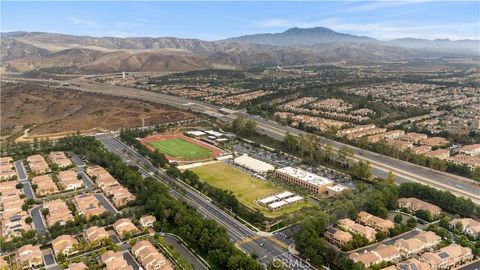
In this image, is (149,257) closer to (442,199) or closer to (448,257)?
(448,257)

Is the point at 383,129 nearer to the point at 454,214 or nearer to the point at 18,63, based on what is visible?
the point at 454,214

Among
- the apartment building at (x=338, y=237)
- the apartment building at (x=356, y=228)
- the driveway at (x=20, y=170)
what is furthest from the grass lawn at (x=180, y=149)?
the apartment building at (x=338, y=237)

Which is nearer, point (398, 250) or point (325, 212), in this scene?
point (398, 250)

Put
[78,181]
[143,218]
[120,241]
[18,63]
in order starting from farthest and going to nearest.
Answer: [18,63] → [78,181] → [143,218] → [120,241]

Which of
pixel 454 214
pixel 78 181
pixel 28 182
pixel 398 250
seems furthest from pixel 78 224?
pixel 454 214

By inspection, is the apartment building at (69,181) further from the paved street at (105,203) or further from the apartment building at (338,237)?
the apartment building at (338,237)

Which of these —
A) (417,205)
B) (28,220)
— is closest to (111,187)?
(28,220)

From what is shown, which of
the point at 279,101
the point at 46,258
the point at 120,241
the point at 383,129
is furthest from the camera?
the point at 279,101
